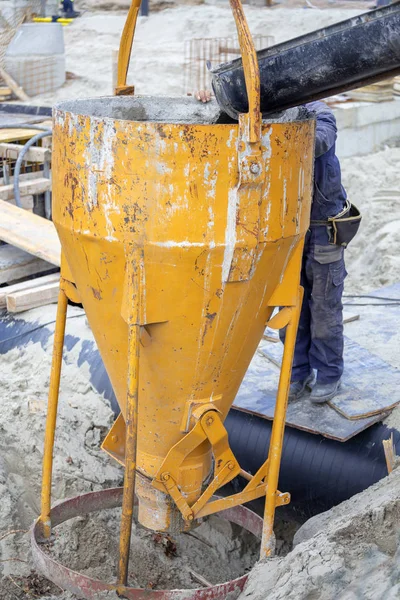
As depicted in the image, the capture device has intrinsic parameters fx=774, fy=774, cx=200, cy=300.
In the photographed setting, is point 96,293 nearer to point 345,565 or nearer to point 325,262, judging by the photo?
point 345,565

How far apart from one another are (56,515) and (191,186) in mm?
1836

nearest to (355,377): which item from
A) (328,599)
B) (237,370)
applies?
(237,370)

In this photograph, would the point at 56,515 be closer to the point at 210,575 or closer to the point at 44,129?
the point at 210,575

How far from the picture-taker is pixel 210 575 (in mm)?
4301

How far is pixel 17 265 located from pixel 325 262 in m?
3.26

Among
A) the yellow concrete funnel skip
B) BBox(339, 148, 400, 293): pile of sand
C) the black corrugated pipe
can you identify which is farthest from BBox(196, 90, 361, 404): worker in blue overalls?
BBox(339, 148, 400, 293): pile of sand

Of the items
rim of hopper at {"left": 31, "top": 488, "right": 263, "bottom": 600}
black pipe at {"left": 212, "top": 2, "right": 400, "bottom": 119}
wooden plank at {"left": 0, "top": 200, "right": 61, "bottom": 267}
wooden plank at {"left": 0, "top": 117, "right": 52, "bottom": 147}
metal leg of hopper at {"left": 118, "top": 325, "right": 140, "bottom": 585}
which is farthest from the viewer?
wooden plank at {"left": 0, "top": 117, "right": 52, "bottom": 147}

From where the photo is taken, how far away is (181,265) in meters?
2.89

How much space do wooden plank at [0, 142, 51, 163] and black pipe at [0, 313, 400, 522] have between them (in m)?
3.99

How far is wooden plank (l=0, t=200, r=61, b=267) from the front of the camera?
6.23 metres

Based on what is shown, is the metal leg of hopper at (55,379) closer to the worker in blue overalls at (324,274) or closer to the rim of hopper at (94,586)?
the rim of hopper at (94,586)

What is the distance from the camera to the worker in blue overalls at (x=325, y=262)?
13.5 ft

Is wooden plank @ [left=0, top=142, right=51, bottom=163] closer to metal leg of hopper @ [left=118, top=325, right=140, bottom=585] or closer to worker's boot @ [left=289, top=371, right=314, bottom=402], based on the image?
worker's boot @ [left=289, top=371, right=314, bottom=402]

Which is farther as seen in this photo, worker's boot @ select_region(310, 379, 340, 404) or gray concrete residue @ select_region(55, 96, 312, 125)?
worker's boot @ select_region(310, 379, 340, 404)
